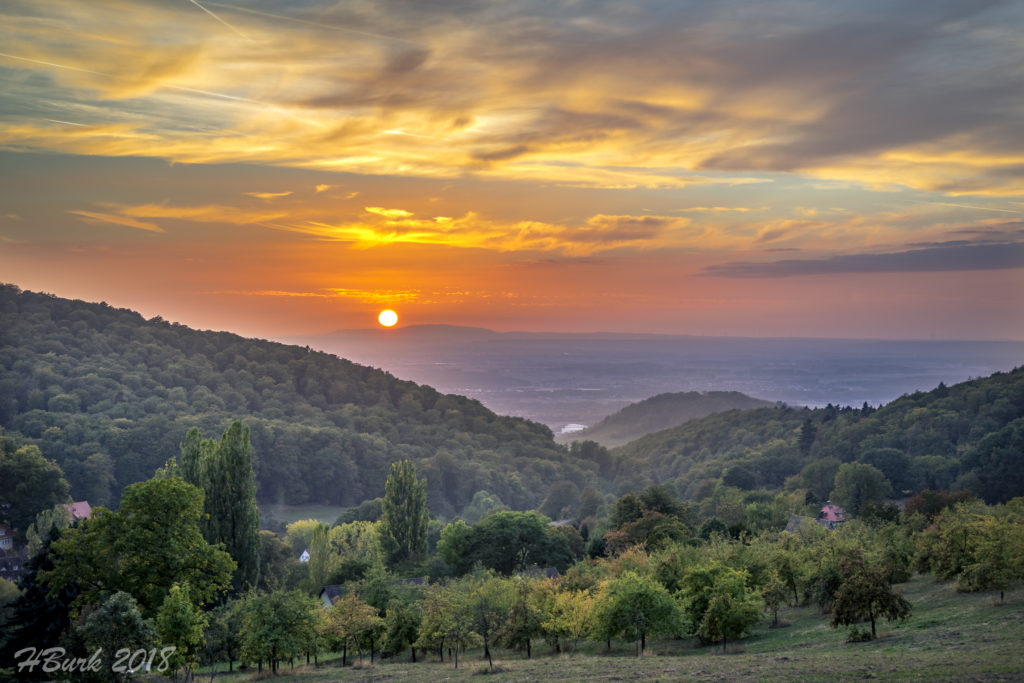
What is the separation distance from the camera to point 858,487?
82.6 meters

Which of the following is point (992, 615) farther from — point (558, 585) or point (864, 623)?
point (558, 585)

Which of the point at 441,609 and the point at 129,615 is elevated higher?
the point at 129,615

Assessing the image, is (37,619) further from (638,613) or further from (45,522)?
(45,522)

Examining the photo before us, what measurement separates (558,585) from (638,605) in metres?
7.47

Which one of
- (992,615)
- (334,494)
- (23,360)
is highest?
(23,360)

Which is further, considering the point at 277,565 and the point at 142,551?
the point at 277,565

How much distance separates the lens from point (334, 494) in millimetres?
124750

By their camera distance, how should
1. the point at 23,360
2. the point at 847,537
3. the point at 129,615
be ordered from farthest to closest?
the point at 23,360 < the point at 847,537 < the point at 129,615

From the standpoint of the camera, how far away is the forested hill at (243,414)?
105 metres

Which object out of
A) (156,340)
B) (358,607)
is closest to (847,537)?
(358,607)

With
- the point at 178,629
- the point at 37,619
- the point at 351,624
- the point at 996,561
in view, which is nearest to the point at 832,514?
the point at 996,561

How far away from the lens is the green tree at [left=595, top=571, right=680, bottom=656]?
28.7m

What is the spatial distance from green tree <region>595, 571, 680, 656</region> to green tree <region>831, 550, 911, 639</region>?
634 centimetres

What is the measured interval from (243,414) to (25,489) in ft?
249
